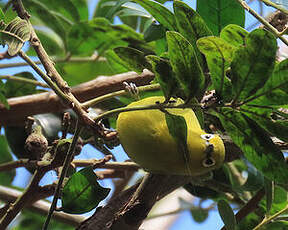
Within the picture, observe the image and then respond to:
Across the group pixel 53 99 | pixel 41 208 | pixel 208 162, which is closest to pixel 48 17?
pixel 53 99

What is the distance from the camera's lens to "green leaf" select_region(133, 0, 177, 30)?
0.54 m

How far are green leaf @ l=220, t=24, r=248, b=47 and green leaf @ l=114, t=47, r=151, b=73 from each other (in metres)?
0.08

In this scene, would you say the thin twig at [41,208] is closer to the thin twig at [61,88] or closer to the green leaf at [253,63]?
the thin twig at [61,88]

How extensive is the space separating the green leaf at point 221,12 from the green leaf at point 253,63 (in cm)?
17

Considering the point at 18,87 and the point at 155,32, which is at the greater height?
the point at 155,32

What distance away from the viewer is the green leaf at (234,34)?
48 cm

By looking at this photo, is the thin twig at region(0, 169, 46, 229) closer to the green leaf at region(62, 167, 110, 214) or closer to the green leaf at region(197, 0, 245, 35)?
the green leaf at region(62, 167, 110, 214)

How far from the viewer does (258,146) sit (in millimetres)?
435

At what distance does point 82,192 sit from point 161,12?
219 millimetres

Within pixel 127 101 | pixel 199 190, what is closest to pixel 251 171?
pixel 199 190

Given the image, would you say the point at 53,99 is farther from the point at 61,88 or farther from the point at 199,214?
the point at 199,214

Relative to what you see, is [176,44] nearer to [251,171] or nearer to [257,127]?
[257,127]

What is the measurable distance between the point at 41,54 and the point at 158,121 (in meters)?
0.14

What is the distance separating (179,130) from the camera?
419mm
